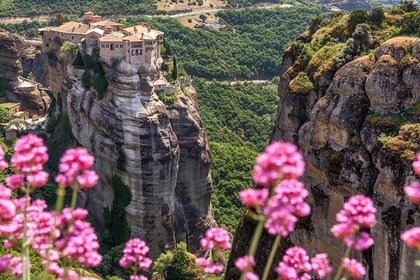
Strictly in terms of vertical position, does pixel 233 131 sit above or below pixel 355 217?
below

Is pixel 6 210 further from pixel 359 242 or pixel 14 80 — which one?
pixel 14 80

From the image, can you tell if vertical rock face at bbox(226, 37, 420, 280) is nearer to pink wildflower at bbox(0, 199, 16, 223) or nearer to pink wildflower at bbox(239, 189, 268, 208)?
pink wildflower at bbox(239, 189, 268, 208)

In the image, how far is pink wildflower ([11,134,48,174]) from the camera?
294 inches

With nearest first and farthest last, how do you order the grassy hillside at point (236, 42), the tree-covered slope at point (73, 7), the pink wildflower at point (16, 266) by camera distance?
the pink wildflower at point (16, 266), the grassy hillside at point (236, 42), the tree-covered slope at point (73, 7)

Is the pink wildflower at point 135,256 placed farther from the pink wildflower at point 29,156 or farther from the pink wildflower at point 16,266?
the pink wildflower at point 29,156

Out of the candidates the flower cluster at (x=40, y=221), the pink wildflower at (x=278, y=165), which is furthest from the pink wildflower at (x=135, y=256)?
the pink wildflower at (x=278, y=165)

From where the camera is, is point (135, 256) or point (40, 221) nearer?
point (40, 221)

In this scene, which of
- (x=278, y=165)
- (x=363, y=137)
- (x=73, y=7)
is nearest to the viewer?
(x=278, y=165)

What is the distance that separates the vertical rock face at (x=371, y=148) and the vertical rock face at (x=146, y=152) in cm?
1937

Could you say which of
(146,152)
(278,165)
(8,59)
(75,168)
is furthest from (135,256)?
(8,59)

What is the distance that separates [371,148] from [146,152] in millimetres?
25512

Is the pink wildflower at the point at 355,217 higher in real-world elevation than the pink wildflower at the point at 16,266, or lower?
higher

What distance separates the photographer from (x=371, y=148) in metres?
23.5

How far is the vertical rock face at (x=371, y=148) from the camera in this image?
71.6 ft
